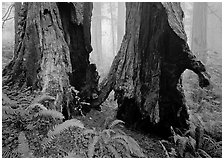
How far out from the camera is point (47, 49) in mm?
4621

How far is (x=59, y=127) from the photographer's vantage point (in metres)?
3.46

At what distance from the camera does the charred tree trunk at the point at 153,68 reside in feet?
16.9

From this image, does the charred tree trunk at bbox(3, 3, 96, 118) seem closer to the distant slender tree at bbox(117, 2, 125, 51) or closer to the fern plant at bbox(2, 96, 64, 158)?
the fern plant at bbox(2, 96, 64, 158)

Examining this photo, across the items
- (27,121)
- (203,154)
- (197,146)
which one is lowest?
(203,154)

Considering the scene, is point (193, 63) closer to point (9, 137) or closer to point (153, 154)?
point (153, 154)

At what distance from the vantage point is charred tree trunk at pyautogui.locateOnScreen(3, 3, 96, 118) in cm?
434

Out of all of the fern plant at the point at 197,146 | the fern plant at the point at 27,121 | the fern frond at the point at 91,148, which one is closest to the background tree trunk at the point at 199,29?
the fern plant at the point at 197,146

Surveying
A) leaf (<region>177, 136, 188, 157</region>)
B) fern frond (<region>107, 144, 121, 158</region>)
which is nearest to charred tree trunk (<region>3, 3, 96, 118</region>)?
fern frond (<region>107, 144, 121, 158</region>)

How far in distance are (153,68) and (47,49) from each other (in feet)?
7.88

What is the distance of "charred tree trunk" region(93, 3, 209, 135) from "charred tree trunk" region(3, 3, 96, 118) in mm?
1286

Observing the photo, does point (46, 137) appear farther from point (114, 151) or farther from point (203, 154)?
point (203, 154)

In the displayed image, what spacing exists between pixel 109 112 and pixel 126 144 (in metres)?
2.65

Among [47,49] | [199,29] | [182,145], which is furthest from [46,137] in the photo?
[199,29]

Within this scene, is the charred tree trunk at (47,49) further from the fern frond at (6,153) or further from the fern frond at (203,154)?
the fern frond at (203,154)
